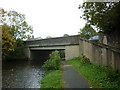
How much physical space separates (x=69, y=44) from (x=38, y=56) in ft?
64.3

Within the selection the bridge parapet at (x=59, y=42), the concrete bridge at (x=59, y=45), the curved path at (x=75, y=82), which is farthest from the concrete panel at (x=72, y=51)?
the curved path at (x=75, y=82)

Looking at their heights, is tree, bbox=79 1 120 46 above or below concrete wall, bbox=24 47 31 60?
above

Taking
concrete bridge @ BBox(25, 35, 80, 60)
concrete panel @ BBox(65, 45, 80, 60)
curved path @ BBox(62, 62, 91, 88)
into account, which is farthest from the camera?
concrete bridge @ BBox(25, 35, 80, 60)

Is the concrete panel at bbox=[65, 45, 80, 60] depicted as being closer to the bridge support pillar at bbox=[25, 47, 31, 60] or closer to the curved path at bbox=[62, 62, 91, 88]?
the bridge support pillar at bbox=[25, 47, 31, 60]

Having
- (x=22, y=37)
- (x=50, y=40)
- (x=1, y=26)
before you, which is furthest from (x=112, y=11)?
(x=22, y=37)

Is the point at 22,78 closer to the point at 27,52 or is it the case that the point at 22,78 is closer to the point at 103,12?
the point at 103,12

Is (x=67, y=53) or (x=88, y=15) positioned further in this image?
(x=67, y=53)

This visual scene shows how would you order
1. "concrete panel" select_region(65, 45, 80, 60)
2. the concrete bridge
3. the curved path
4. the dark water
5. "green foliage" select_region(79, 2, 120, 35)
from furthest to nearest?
1. the concrete bridge
2. "concrete panel" select_region(65, 45, 80, 60)
3. the dark water
4. "green foliage" select_region(79, 2, 120, 35)
5. the curved path

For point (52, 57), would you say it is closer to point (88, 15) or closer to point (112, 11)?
point (88, 15)

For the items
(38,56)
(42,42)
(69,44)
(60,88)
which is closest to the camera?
(60,88)

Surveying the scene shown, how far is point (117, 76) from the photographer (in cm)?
863

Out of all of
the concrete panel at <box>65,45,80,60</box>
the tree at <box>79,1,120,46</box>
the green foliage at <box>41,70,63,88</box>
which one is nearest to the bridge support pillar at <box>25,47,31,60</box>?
the concrete panel at <box>65,45,80,60</box>

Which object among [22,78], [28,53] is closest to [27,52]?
[28,53]

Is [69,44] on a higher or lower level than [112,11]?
lower
